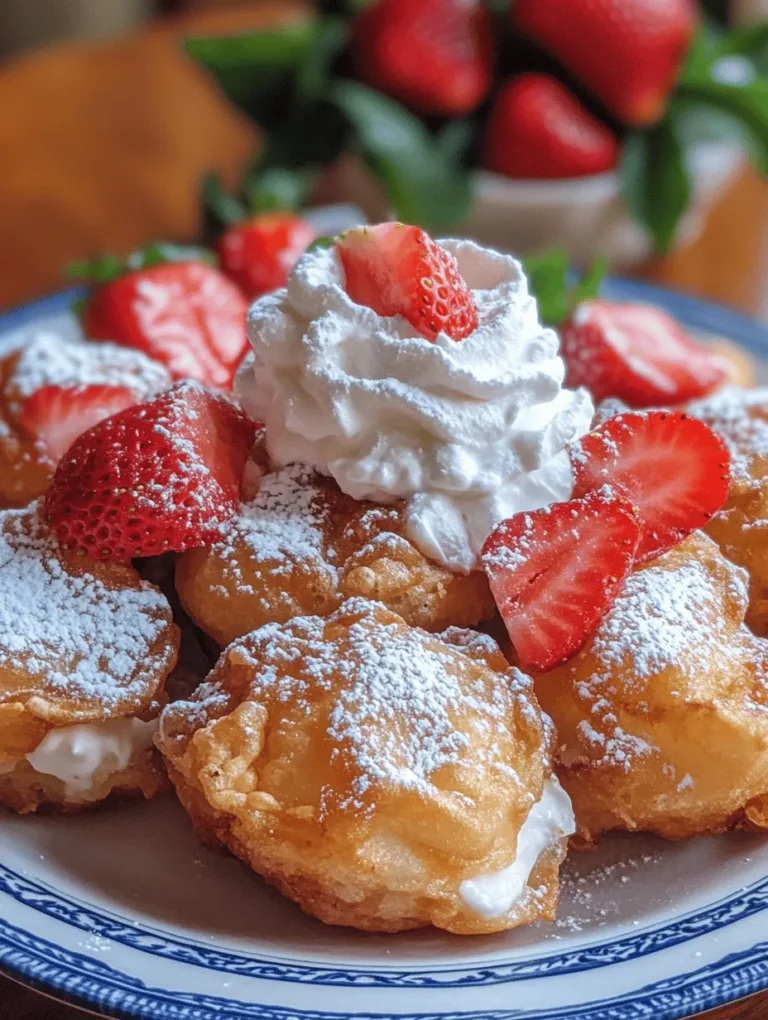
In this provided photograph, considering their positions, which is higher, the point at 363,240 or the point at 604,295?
the point at 363,240

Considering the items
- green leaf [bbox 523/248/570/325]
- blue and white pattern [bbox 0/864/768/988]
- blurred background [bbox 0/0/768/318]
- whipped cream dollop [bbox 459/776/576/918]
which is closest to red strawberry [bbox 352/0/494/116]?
blurred background [bbox 0/0/768/318]

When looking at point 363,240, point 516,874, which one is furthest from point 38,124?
point 516,874

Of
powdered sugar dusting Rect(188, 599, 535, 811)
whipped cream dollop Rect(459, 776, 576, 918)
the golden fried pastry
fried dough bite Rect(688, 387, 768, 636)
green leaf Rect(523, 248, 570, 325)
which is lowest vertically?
whipped cream dollop Rect(459, 776, 576, 918)

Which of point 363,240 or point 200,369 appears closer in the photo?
point 363,240

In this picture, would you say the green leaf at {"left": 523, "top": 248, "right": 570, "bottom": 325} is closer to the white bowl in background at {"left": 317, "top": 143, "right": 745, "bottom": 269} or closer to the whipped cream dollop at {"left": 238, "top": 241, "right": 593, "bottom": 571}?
the white bowl in background at {"left": 317, "top": 143, "right": 745, "bottom": 269}

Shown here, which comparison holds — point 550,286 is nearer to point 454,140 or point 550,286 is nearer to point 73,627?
point 454,140

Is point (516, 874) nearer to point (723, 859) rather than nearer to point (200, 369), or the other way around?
point (723, 859)
